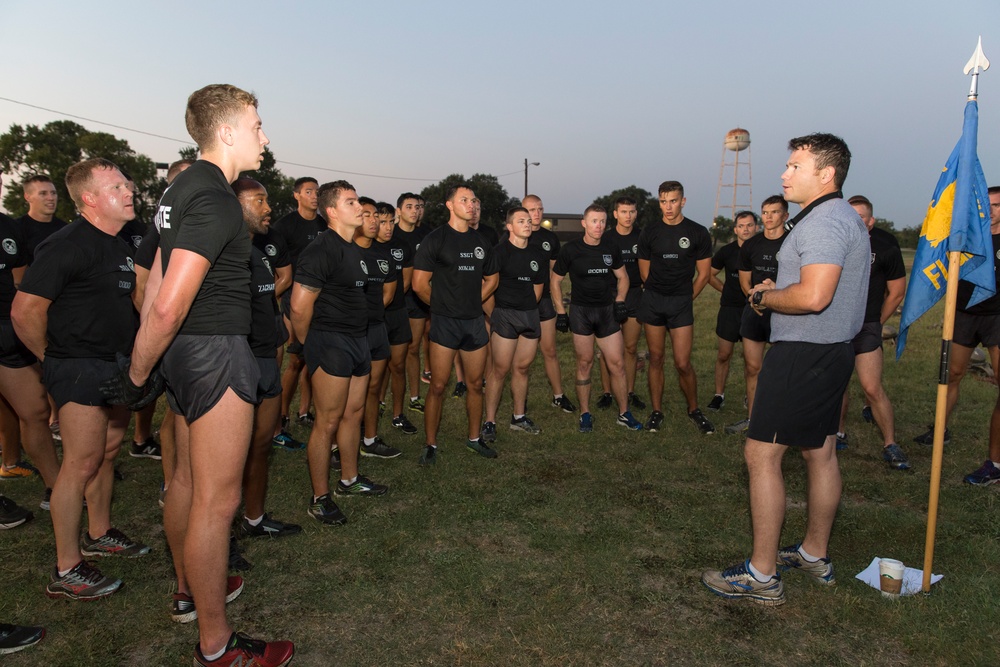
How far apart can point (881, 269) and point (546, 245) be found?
3959 millimetres

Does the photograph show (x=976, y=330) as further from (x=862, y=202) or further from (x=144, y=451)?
(x=144, y=451)

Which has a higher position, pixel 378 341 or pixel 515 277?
pixel 515 277

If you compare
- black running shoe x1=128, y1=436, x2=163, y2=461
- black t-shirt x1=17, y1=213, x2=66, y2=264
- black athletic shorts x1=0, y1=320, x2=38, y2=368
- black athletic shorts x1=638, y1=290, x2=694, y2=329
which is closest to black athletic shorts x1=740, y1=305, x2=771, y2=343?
black athletic shorts x1=638, y1=290, x2=694, y2=329

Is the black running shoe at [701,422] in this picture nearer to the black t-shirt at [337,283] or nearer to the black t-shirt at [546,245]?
the black t-shirt at [546,245]

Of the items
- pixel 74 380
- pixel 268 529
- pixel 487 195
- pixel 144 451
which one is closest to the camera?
pixel 74 380

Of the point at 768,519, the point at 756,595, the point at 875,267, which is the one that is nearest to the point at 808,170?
the point at 768,519

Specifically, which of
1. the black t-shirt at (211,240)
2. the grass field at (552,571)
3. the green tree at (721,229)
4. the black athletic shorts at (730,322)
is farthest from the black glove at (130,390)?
the green tree at (721,229)

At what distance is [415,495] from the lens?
536 centimetres

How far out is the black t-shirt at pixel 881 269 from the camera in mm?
6074

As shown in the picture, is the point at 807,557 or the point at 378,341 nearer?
the point at 807,557

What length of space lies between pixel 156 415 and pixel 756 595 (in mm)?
7095

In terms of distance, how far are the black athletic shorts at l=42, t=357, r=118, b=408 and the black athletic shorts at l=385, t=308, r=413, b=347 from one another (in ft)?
10.9

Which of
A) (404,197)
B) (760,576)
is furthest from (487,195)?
(760,576)

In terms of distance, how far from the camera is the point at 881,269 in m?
6.15
